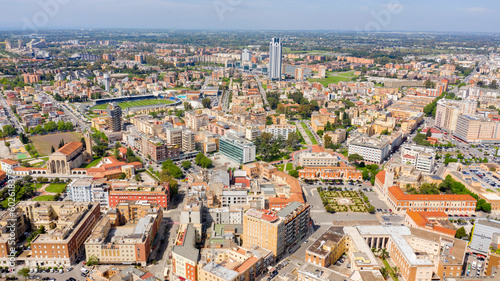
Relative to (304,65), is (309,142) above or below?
below

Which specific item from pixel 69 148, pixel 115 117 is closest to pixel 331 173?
pixel 69 148

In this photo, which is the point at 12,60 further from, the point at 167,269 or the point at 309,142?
the point at 167,269

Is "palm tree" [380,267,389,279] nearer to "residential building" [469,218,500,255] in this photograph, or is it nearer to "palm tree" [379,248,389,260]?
"palm tree" [379,248,389,260]

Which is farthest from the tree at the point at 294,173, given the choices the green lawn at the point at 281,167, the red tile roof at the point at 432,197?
the red tile roof at the point at 432,197

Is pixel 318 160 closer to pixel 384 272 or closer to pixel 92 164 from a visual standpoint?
pixel 384 272

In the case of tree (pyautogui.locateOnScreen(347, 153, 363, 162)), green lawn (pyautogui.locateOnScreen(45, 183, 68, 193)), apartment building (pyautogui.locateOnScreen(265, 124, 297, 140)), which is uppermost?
apartment building (pyautogui.locateOnScreen(265, 124, 297, 140))

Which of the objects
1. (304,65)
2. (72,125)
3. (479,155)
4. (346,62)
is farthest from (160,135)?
(346,62)

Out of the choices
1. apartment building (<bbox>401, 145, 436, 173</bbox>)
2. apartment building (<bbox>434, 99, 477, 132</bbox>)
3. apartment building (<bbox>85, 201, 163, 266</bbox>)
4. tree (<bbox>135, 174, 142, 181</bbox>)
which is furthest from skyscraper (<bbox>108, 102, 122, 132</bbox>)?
apartment building (<bbox>434, 99, 477, 132</bbox>)
